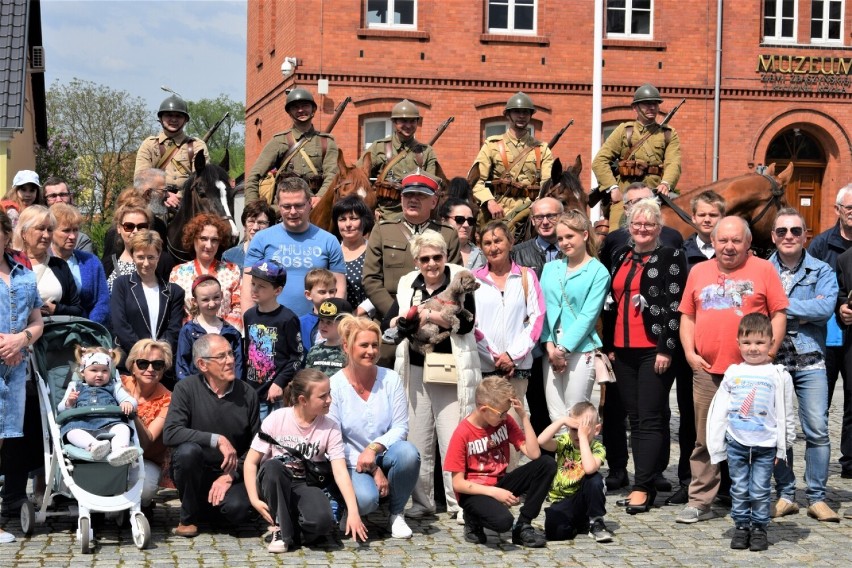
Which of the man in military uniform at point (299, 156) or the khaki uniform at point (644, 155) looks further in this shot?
the khaki uniform at point (644, 155)

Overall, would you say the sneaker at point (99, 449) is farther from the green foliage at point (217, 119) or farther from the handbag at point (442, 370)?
the green foliage at point (217, 119)

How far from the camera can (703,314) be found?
798cm

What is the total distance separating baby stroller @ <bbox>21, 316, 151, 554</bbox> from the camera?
7.12 metres

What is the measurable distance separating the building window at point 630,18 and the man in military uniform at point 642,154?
528 inches

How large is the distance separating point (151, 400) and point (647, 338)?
3341mm

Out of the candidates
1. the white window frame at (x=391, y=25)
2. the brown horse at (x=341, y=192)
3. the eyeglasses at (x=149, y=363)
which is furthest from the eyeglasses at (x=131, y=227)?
the white window frame at (x=391, y=25)

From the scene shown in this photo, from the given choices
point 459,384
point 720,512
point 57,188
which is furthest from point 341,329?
point 57,188

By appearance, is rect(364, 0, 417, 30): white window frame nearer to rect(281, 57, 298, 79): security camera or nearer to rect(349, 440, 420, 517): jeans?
rect(281, 57, 298, 79): security camera

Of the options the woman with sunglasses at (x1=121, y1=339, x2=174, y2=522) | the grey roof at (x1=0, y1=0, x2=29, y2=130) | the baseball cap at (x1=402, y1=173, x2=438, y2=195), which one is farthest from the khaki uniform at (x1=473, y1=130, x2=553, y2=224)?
the grey roof at (x1=0, y1=0, x2=29, y2=130)

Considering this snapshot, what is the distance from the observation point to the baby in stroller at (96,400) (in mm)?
7320

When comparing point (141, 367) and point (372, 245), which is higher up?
point (372, 245)

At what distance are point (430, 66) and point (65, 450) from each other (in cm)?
1971

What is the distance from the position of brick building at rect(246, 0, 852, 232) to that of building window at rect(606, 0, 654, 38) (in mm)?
25

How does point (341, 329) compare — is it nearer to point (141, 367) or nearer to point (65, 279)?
point (141, 367)
